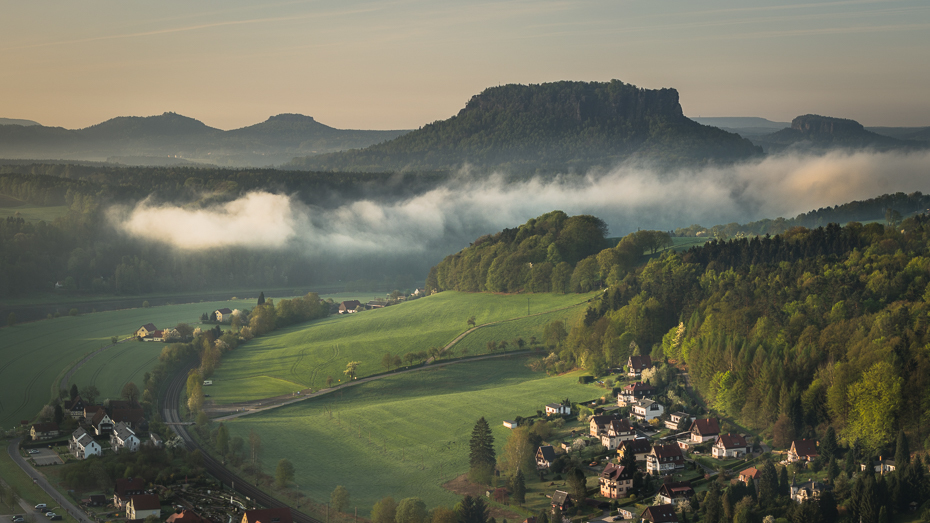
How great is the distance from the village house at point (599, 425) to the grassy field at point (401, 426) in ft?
19.7

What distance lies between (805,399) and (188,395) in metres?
49.8

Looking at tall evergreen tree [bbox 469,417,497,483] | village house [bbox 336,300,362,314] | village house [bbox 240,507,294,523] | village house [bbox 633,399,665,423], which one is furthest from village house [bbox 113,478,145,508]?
village house [bbox 336,300,362,314]

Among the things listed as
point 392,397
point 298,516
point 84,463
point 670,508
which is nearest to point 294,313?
point 392,397

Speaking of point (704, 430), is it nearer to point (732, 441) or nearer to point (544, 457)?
point (732, 441)

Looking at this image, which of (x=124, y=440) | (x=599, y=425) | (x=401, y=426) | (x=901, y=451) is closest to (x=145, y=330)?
(x=124, y=440)

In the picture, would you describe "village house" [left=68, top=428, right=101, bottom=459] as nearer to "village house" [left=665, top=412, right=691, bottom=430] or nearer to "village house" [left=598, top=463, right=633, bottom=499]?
"village house" [left=598, top=463, right=633, bottom=499]

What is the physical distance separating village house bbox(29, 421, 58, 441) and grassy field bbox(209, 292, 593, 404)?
42.9 ft

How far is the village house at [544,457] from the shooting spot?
200 ft

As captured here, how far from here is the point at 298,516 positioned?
5547cm

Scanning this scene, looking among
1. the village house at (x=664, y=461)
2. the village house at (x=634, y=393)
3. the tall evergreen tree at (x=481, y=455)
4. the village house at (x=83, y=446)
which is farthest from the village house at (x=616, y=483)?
the village house at (x=83, y=446)

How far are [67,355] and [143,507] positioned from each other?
50744 millimetres

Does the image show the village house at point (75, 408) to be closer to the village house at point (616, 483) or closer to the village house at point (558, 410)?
the village house at point (558, 410)

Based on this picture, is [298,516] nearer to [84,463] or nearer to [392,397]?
[84,463]

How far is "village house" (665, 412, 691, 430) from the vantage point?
220 ft
